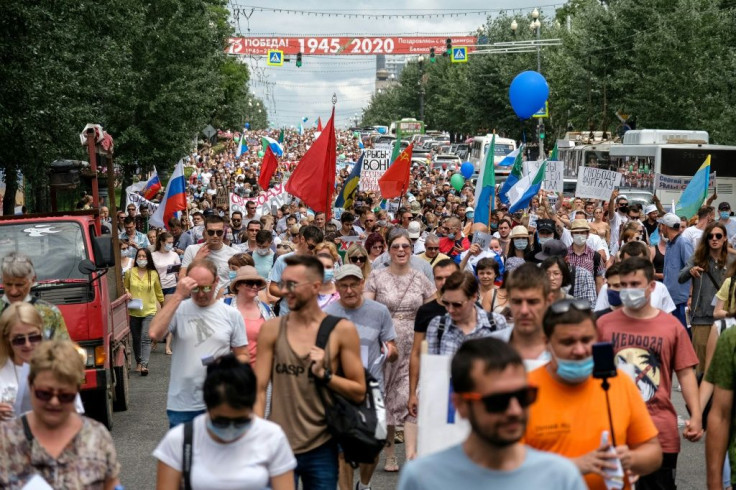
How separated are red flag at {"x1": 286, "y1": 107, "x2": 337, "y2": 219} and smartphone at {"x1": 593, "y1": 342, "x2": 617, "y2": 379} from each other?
1249cm

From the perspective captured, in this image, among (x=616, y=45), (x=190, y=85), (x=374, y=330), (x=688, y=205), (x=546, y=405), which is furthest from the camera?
(x=616, y=45)

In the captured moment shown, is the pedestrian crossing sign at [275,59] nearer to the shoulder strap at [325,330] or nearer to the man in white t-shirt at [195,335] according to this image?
the man in white t-shirt at [195,335]

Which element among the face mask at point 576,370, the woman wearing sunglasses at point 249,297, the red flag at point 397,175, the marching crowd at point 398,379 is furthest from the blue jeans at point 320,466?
the red flag at point 397,175

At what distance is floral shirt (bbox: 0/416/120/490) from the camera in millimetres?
4945

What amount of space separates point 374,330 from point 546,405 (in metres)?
3.62

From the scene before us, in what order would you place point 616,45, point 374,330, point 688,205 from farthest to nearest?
point 616,45 < point 688,205 < point 374,330

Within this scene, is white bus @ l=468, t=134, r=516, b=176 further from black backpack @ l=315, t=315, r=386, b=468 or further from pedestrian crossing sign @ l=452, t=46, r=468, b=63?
black backpack @ l=315, t=315, r=386, b=468

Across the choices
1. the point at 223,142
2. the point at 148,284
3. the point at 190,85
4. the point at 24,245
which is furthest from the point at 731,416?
the point at 223,142

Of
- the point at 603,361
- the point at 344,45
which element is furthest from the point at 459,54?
the point at 603,361

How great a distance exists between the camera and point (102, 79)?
2506 centimetres

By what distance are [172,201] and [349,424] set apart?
15.4 meters

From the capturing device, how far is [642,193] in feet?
101

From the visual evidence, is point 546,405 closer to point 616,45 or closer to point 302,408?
point 302,408

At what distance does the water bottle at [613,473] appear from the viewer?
4.58 meters
